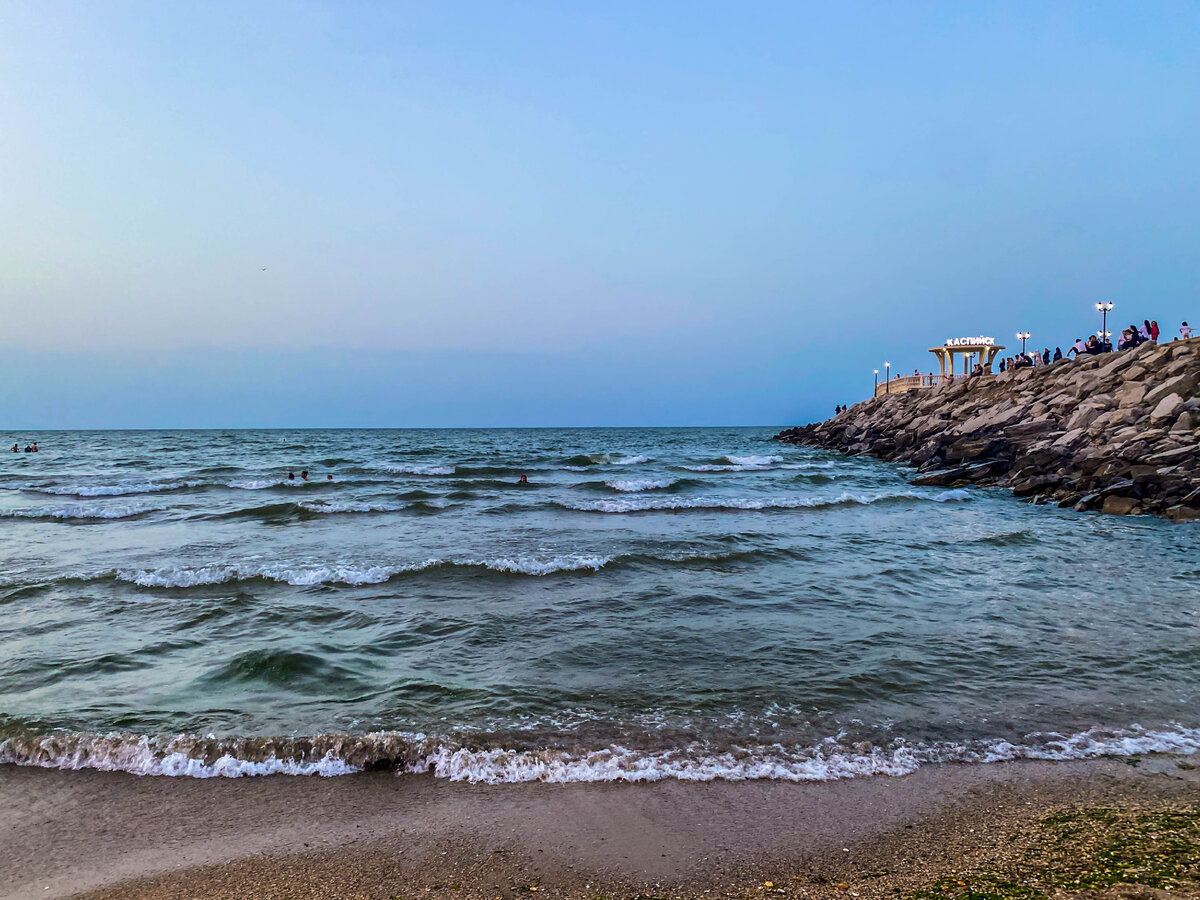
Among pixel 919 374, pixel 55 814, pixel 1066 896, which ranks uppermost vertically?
pixel 919 374

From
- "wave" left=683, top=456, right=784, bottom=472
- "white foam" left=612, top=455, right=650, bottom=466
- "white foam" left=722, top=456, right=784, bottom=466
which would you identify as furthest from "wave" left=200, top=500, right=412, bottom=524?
"white foam" left=722, top=456, right=784, bottom=466

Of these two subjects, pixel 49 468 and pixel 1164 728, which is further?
pixel 49 468

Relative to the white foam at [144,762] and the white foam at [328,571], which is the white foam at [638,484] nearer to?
the white foam at [328,571]

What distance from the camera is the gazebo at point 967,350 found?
5359cm

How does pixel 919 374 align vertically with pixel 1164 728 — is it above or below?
above

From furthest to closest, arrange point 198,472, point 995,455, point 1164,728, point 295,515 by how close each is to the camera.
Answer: point 198,472 → point 995,455 → point 295,515 → point 1164,728

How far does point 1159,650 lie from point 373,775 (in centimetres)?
846

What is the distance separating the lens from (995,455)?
96.2 feet

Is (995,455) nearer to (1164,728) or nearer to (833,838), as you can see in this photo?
(1164,728)

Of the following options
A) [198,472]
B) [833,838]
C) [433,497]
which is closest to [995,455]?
[433,497]

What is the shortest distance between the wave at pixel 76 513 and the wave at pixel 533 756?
1701 centimetres

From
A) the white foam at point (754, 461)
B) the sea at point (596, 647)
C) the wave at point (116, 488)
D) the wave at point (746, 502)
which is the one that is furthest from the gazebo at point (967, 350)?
the wave at point (116, 488)

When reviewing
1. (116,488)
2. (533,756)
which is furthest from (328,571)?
(116,488)

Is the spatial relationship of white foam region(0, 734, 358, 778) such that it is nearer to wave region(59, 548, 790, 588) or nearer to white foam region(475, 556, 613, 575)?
wave region(59, 548, 790, 588)
